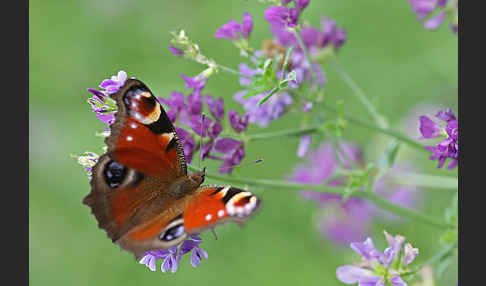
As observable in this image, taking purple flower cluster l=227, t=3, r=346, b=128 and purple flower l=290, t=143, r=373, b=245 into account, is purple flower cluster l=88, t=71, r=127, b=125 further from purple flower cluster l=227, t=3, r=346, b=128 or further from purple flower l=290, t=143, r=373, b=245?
purple flower l=290, t=143, r=373, b=245

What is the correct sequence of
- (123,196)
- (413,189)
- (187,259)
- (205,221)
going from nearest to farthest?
(205,221) → (123,196) → (413,189) → (187,259)

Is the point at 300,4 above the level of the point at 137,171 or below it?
above

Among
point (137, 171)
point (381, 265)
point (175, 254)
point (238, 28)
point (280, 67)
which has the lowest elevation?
point (381, 265)

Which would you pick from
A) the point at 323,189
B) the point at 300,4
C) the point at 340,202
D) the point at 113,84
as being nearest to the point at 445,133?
the point at 323,189

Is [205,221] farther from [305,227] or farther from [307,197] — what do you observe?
[305,227]

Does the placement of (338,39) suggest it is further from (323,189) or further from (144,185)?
(144,185)

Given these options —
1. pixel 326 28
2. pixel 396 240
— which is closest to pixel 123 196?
pixel 396 240
